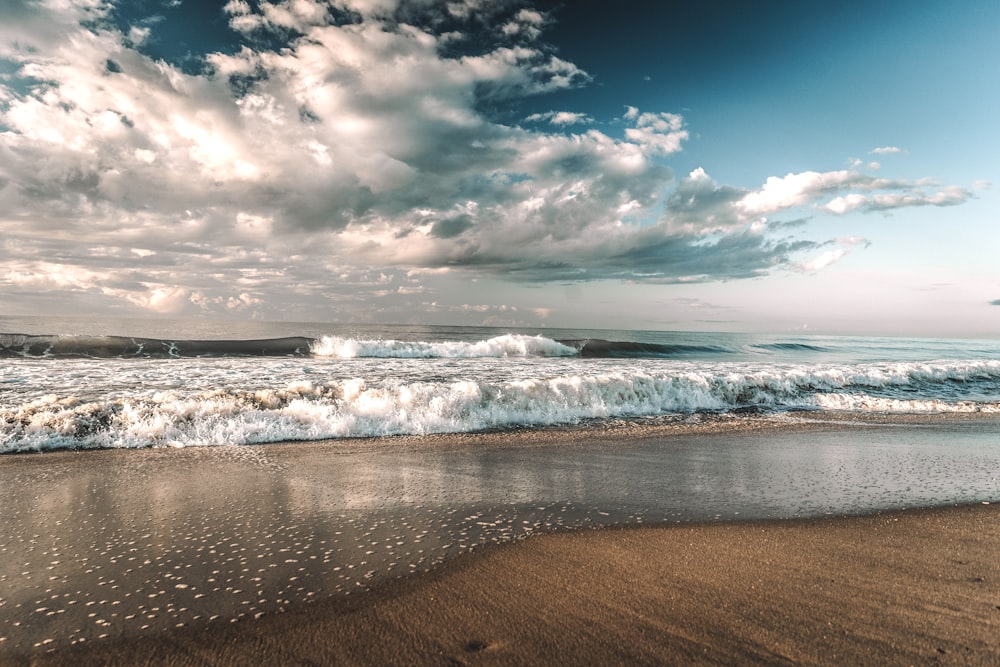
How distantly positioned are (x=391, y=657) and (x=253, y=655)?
0.78m

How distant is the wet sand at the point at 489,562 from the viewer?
2.85 meters

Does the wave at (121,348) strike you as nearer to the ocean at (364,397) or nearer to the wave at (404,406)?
the ocean at (364,397)

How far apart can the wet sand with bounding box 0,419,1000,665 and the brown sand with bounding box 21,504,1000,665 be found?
2 cm

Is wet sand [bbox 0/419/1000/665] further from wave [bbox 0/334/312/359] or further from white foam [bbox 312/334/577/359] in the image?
white foam [bbox 312/334/577/359]

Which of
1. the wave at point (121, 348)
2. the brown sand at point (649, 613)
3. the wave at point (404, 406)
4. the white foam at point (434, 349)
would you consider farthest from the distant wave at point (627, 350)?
the brown sand at point (649, 613)

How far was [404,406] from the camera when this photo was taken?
435 inches

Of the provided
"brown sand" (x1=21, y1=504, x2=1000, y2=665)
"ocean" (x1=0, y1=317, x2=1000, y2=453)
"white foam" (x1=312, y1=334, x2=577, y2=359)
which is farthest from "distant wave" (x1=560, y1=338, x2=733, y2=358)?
"brown sand" (x1=21, y1=504, x2=1000, y2=665)

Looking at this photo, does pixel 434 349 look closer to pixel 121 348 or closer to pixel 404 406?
pixel 121 348

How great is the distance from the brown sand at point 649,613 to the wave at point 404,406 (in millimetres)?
6524

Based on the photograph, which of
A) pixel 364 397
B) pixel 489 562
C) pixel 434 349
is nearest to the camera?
pixel 489 562

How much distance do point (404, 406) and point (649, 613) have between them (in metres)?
8.51

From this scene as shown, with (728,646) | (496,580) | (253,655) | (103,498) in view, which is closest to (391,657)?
(253,655)

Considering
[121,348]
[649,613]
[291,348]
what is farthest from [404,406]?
[121,348]

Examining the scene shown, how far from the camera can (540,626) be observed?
298 centimetres
